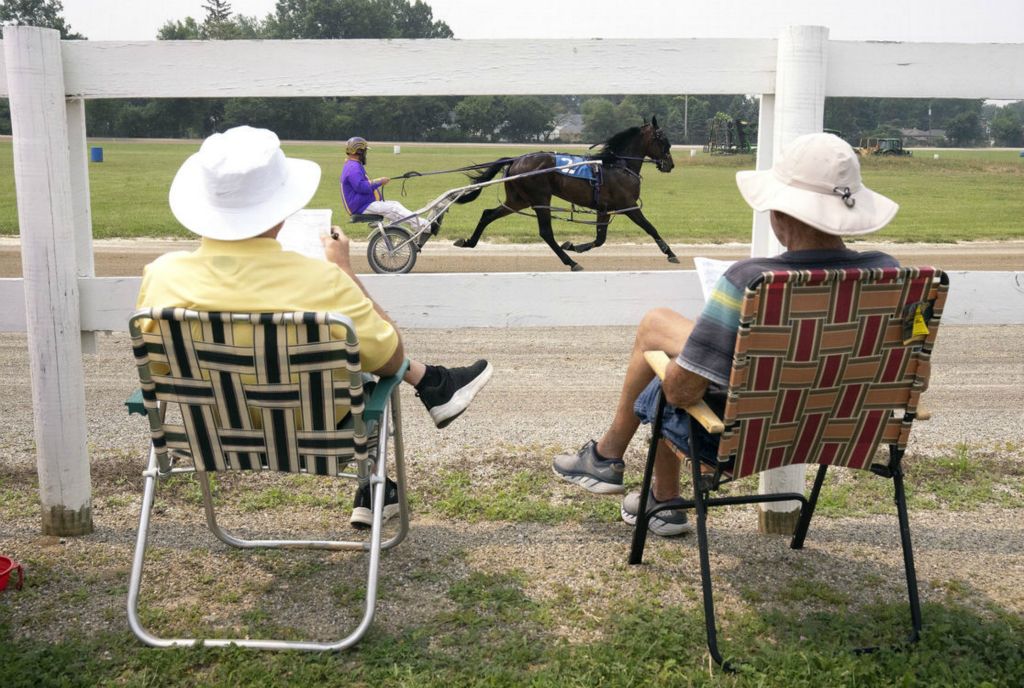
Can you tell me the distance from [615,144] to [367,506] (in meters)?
3.61

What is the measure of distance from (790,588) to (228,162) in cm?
234

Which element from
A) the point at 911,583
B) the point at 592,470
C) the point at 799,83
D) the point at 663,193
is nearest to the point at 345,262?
the point at 592,470

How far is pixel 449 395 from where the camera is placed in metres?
3.91

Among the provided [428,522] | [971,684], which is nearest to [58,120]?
[428,522]

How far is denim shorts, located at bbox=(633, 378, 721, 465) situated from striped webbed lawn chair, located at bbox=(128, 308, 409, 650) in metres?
0.89

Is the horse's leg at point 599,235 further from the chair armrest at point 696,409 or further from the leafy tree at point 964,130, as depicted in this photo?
the leafy tree at point 964,130

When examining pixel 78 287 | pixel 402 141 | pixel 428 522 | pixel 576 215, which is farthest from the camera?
pixel 402 141

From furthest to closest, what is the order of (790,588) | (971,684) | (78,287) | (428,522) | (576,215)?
(576,215)
(428,522)
(78,287)
(790,588)
(971,684)

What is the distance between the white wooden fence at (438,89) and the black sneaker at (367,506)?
697 mm

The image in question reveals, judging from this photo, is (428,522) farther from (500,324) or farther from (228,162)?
(228,162)

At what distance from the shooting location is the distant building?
6.23 meters

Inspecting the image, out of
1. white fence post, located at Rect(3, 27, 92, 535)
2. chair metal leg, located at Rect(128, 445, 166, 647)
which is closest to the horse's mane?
white fence post, located at Rect(3, 27, 92, 535)

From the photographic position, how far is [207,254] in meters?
3.19

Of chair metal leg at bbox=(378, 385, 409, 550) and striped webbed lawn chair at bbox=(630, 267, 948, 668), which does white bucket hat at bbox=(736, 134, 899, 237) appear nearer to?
striped webbed lawn chair at bbox=(630, 267, 948, 668)
